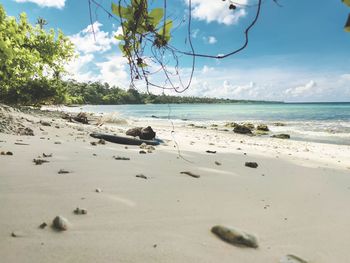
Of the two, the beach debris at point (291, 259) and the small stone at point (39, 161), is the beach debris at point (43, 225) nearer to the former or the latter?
the beach debris at point (291, 259)

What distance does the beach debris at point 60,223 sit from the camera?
1679 mm

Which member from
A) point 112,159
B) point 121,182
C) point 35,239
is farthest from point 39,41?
point 35,239

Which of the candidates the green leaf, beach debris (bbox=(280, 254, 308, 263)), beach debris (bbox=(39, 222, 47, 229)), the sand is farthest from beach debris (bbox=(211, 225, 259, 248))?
the green leaf

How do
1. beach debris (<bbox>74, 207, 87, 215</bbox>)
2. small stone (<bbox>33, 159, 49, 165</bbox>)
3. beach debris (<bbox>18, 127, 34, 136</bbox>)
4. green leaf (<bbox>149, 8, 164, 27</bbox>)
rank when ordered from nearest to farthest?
green leaf (<bbox>149, 8, 164, 27</bbox>) < beach debris (<bbox>74, 207, 87, 215</bbox>) < small stone (<bbox>33, 159, 49, 165</bbox>) < beach debris (<bbox>18, 127, 34, 136</bbox>)

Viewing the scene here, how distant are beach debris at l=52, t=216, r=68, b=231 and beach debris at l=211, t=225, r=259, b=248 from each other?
97 centimetres

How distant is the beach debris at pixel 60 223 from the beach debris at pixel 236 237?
3.19 feet

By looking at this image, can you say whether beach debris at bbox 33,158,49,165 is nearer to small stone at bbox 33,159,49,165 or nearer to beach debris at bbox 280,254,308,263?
small stone at bbox 33,159,49,165

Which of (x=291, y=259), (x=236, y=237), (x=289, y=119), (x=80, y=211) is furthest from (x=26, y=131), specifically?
(x=289, y=119)

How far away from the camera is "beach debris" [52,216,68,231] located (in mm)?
1679

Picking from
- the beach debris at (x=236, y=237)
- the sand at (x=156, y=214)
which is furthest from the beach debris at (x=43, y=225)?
the beach debris at (x=236, y=237)

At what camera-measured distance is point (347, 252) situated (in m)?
1.81

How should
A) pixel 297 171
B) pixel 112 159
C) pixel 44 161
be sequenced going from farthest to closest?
1. pixel 297 171
2. pixel 112 159
3. pixel 44 161

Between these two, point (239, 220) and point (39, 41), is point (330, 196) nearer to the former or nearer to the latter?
point (239, 220)

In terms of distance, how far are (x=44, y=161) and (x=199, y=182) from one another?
1.93 meters
